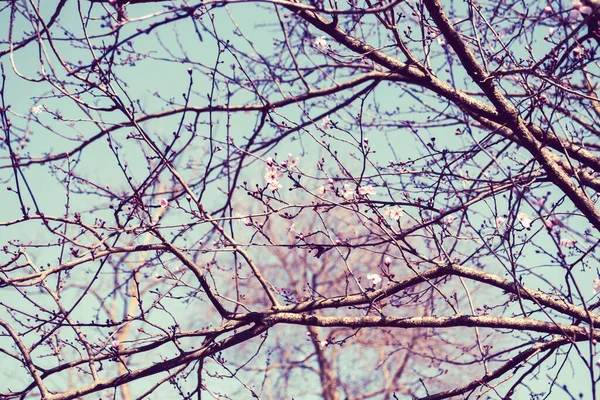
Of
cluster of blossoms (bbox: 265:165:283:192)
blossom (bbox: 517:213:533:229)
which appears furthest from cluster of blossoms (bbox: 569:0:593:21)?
cluster of blossoms (bbox: 265:165:283:192)

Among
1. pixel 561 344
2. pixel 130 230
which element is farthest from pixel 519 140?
pixel 130 230

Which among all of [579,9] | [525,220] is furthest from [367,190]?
[579,9]

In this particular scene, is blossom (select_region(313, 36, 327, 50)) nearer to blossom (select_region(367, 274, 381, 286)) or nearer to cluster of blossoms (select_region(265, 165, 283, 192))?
cluster of blossoms (select_region(265, 165, 283, 192))

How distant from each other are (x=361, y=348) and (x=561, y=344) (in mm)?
7534

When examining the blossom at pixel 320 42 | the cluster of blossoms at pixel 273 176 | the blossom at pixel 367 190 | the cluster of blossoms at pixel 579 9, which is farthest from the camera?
the blossom at pixel 320 42

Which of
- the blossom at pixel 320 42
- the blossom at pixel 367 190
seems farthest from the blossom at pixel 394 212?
the blossom at pixel 320 42

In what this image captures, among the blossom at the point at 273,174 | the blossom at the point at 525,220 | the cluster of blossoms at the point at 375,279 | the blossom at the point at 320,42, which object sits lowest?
the blossom at the point at 525,220

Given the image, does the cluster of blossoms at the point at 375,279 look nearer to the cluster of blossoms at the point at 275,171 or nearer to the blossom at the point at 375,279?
the blossom at the point at 375,279

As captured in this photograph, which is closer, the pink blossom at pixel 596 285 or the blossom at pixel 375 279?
the blossom at pixel 375 279

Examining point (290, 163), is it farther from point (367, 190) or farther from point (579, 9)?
point (579, 9)

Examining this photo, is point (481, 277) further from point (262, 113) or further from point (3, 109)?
point (3, 109)

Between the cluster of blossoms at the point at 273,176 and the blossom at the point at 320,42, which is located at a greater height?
the blossom at the point at 320,42

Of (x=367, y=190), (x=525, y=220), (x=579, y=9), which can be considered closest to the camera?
(x=579, y=9)

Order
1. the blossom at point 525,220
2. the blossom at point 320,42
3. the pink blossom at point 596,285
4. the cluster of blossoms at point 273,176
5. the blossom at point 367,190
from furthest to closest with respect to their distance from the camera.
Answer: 1. the pink blossom at point 596,285
2. the blossom at point 320,42
3. the blossom at point 367,190
4. the cluster of blossoms at point 273,176
5. the blossom at point 525,220
